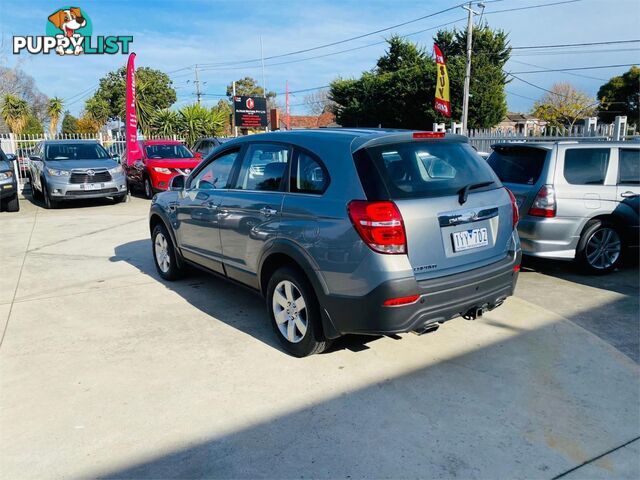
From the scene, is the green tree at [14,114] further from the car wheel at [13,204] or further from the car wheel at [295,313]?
the car wheel at [295,313]

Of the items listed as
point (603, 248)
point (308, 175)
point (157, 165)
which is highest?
point (157, 165)

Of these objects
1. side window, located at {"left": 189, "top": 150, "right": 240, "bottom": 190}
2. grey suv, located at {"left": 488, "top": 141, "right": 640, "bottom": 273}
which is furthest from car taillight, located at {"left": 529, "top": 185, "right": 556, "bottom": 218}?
side window, located at {"left": 189, "top": 150, "right": 240, "bottom": 190}

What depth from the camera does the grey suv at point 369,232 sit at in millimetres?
3199

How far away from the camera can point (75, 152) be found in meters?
12.9

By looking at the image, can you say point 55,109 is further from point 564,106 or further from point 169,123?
point 564,106

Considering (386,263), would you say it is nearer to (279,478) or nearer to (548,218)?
(279,478)

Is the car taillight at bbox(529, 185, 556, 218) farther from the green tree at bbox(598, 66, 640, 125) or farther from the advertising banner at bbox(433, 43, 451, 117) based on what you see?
the green tree at bbox(598, 66, 640, 125)

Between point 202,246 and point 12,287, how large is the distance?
265cm

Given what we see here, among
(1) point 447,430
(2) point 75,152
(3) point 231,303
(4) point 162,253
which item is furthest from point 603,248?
(2) point 75,152

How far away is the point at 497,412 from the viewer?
123 inches

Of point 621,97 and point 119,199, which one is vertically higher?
point 621,97

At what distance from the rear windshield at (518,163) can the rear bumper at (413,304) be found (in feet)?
8.95

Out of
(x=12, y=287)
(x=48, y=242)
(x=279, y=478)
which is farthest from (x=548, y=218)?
(x=48, y=242)

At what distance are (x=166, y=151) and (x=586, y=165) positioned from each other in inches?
478
